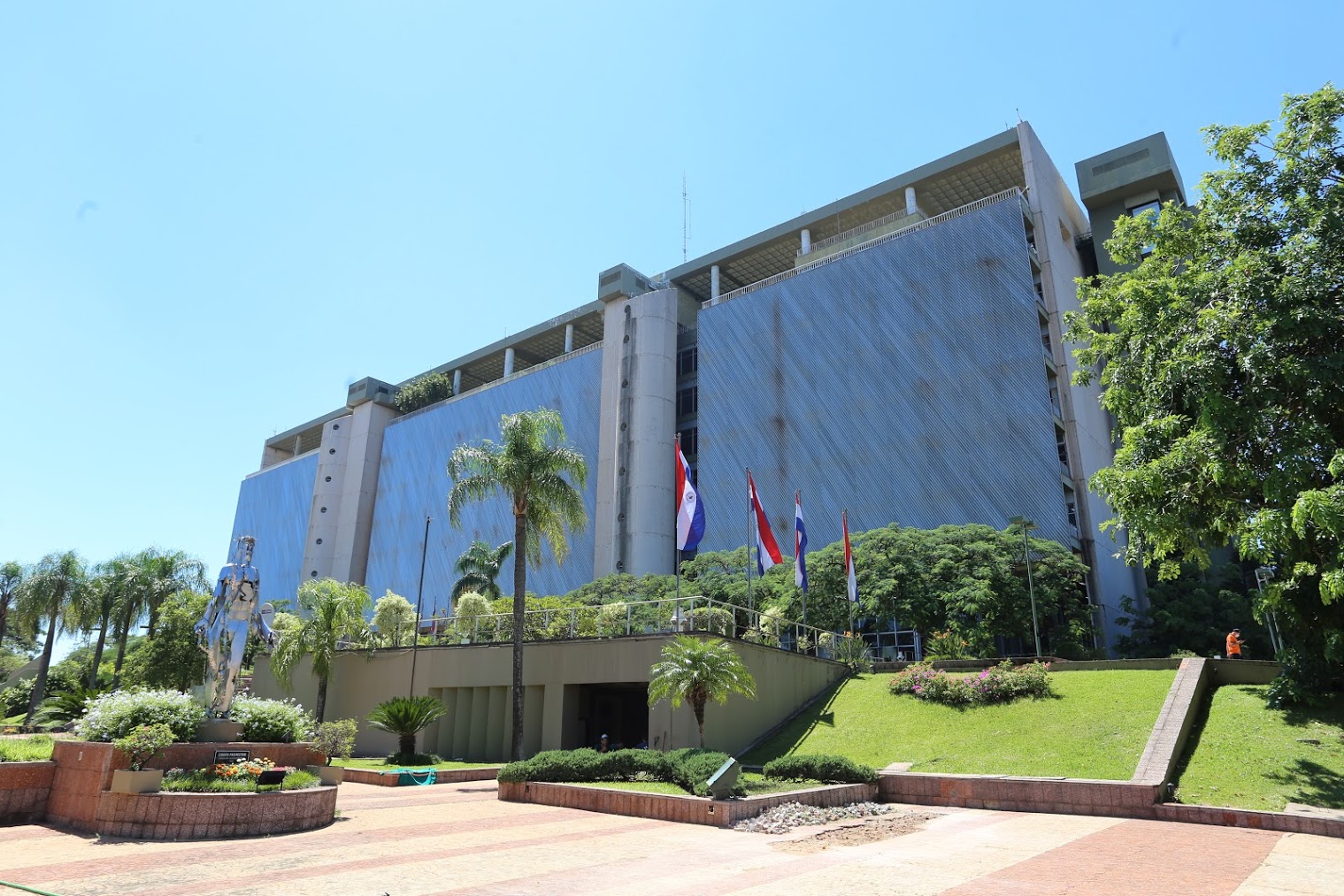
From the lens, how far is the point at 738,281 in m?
66.1

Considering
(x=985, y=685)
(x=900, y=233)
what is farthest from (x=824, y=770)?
(x=900, y=233)

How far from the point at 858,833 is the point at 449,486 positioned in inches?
2500

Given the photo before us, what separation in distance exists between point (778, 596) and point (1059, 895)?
98.2 feet

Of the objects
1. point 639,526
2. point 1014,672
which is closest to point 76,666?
point 639,526

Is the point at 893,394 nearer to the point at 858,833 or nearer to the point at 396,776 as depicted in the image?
the point at 396,776

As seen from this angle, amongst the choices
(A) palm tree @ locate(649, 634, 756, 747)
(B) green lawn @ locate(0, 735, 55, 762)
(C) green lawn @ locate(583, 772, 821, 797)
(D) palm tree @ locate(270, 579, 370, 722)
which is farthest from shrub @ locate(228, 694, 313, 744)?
(D) palm tree @ locate(270, 579, 370, 722)

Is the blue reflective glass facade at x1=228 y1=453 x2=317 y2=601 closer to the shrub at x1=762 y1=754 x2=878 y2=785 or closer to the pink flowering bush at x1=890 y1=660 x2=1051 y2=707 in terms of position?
the pink flowering bush at x1=890 y1=660 x2=1051 y2=707

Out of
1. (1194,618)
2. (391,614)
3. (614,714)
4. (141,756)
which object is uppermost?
A: (391,614)

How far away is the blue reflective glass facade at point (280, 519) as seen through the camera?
87.7 meters

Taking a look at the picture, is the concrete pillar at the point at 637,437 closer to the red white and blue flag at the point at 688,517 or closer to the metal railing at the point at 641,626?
the metal railing at the point at 641,626

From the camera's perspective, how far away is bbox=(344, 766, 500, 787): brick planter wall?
20578 millimetres

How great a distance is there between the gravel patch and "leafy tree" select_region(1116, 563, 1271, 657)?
2555 centimetres

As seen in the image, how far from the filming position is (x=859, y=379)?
48.5 meters

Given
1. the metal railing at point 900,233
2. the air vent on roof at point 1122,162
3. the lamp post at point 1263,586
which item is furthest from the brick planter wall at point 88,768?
the air vent on roof at point 1122,162
